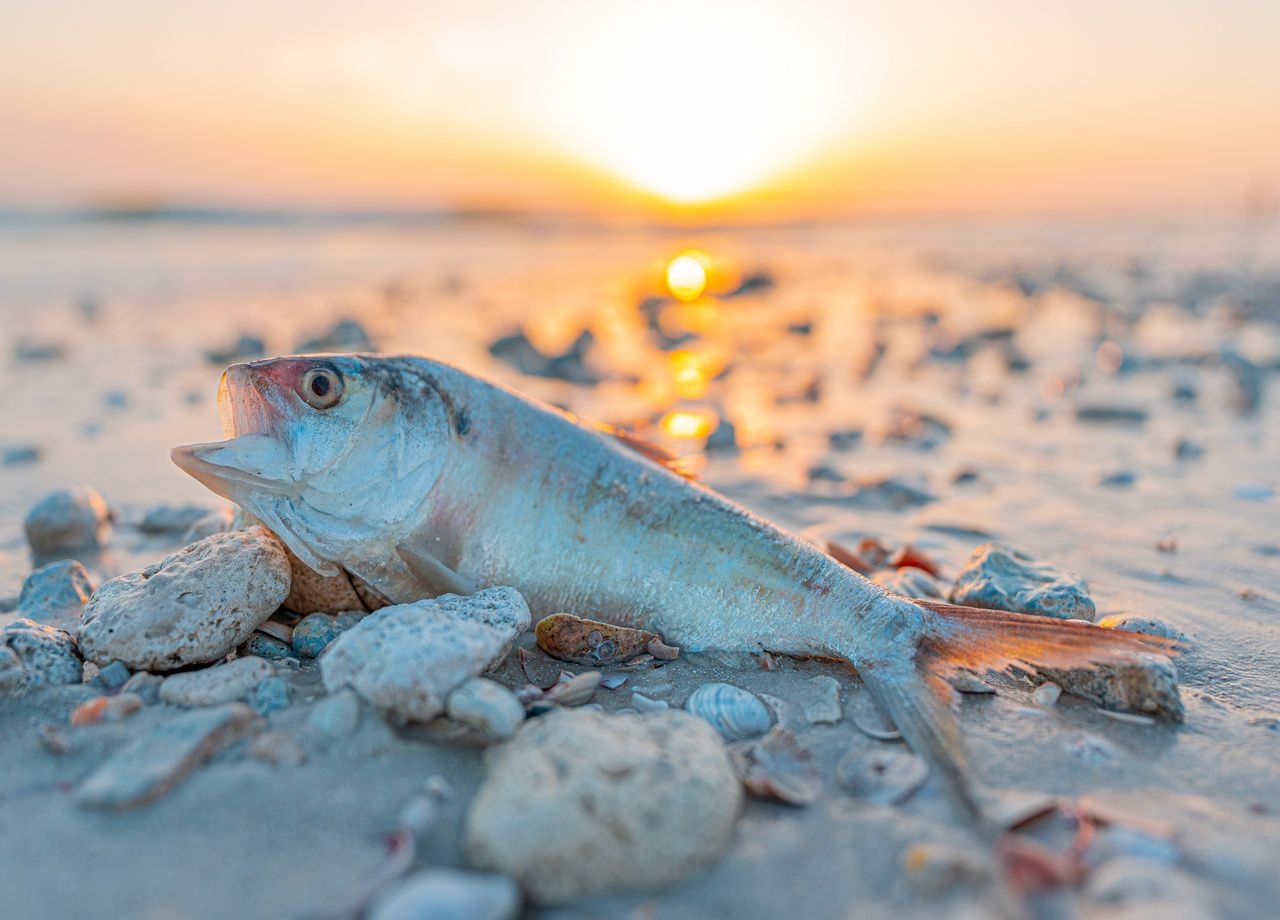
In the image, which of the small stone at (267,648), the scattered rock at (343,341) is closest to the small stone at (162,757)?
the small stone at (267,648)

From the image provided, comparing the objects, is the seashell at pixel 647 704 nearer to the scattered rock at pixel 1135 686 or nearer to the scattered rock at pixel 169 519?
the scattered rock at pixel 1135 686

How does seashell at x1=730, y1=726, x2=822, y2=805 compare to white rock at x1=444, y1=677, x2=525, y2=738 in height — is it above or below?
below

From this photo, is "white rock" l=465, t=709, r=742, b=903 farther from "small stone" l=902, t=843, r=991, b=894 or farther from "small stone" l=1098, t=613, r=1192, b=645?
"small stone" l=1098, t=613, r=1192, b=645

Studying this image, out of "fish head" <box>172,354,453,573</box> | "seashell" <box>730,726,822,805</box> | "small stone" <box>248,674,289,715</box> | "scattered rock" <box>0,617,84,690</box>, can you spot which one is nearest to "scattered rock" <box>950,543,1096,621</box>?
"seashell" <box>730,726,822,805</box>

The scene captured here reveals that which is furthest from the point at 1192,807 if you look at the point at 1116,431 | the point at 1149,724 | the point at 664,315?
the point at 664,315

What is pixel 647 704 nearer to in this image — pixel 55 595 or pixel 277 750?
pixel 277 750

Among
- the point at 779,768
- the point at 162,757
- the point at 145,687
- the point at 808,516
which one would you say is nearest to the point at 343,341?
the point at 808,516
